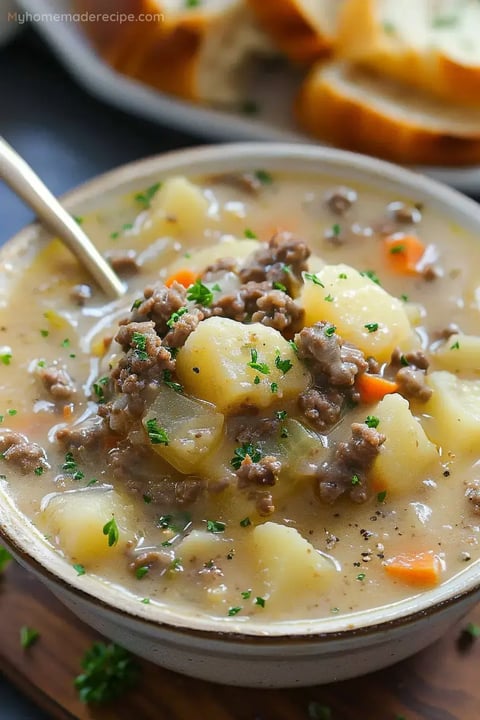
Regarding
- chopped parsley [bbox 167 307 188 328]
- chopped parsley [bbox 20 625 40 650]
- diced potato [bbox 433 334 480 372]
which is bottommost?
chopped parsley [bbox 20 625 40 650]

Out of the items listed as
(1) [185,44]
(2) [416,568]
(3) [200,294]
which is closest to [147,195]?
(3) [200,294]

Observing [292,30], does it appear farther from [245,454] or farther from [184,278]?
[245,454]

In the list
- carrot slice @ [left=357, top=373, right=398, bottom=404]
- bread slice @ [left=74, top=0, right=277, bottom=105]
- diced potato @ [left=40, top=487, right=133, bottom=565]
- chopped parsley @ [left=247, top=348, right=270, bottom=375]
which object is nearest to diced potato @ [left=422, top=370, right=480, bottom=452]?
carrot slice @ [left=357, top=373, right=398, bottom=404]

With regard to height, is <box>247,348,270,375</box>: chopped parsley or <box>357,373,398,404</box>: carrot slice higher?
<box>247,348,270,375</box>: chopped parsley

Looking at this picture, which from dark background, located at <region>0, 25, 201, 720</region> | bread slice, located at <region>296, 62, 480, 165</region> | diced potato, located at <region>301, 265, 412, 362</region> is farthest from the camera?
dark background, located at <region>0, 25, 201, 720</region>

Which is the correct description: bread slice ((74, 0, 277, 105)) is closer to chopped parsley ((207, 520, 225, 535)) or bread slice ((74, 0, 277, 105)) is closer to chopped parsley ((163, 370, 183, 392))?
chopped parsley ((163, 370, 183, 392))

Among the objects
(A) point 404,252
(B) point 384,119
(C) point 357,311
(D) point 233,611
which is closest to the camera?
(D) point 233,611

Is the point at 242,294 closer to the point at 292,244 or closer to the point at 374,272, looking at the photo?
the point at 292,244

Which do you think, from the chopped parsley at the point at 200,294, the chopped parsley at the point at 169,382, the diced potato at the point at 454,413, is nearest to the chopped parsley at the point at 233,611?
the chopped parsley at the point at 169,382
